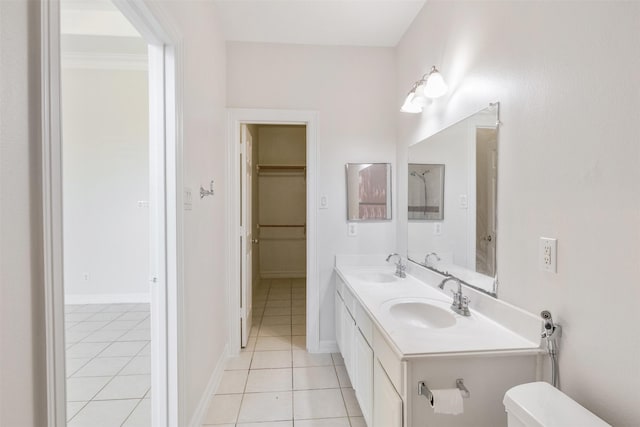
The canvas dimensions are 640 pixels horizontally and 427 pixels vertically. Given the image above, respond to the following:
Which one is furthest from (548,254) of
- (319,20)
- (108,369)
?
(108,369)

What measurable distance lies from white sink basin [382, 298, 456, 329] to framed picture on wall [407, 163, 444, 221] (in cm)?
60

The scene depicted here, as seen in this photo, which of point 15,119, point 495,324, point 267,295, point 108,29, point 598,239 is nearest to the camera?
point 15,119

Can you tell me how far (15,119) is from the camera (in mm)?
628

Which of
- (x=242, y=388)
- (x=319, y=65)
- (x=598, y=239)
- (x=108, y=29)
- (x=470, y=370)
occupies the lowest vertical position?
(x=242, y=388)

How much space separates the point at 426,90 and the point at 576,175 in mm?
1107

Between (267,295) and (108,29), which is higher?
(108,29)

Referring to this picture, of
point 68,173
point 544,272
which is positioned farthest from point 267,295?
point 544,272

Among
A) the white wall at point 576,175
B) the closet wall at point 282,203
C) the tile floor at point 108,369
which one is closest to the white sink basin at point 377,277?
the white wall at point 576,175

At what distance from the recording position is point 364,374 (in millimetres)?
1648

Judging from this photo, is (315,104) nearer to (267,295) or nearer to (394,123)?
(394,123)

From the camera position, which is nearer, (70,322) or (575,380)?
(575,380)

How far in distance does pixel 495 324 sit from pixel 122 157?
4270mm

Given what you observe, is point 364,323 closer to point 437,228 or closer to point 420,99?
point 437,228

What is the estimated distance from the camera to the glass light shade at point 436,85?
1.79 meters
